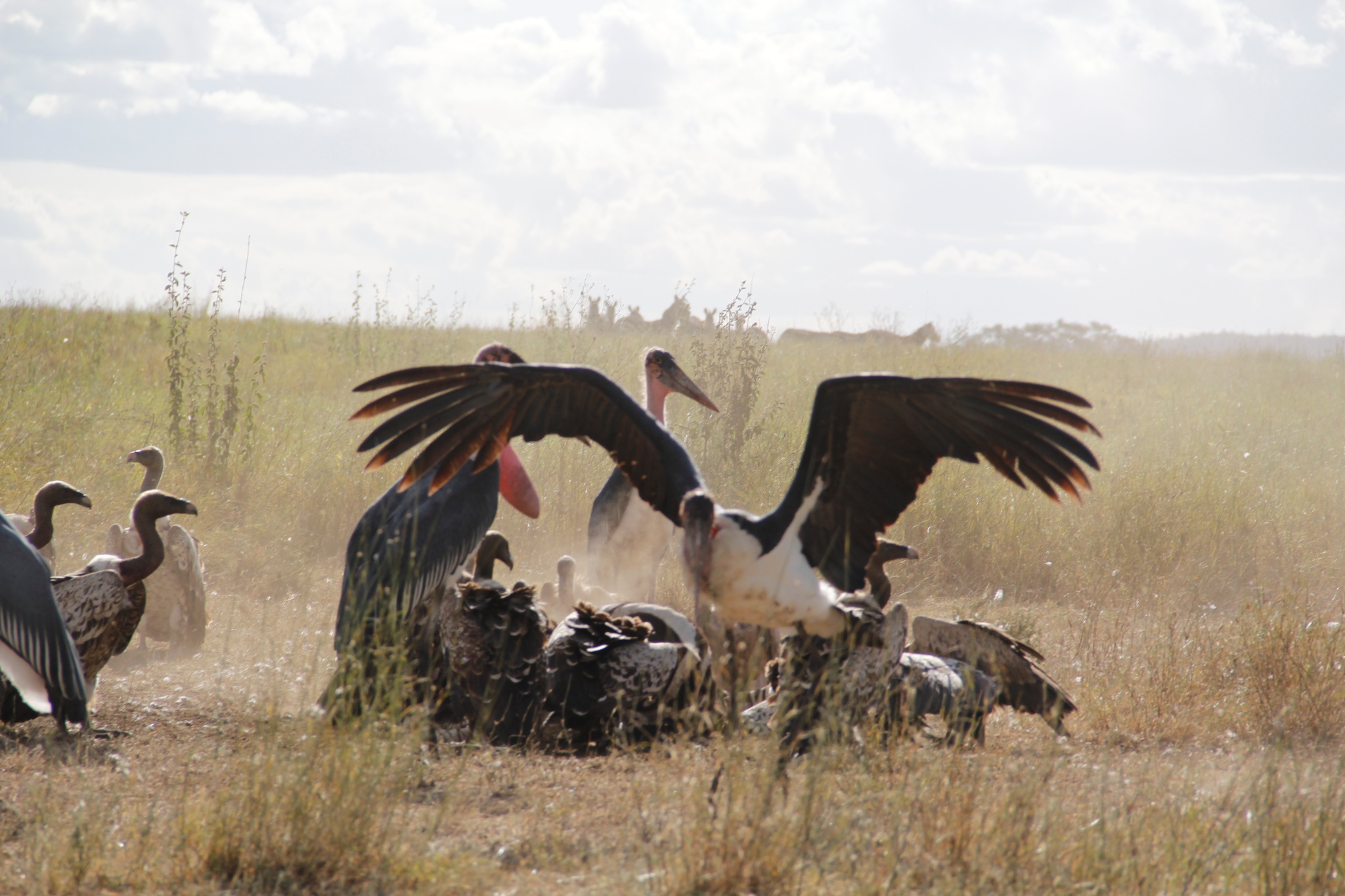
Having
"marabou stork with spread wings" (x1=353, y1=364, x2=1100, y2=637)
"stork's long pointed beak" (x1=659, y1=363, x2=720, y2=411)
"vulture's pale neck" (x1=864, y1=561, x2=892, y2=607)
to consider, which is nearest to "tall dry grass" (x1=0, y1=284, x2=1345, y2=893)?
"marabou stork with spread wings" (x1=353, y1=364, x2=1100, y2=637)

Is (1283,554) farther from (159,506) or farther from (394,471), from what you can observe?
(159,506)

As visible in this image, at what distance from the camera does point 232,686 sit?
17.6 feet

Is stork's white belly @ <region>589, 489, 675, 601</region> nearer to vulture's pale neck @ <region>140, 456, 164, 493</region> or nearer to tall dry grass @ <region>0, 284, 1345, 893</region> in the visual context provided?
tall dry grass @ <region>0, 284, 1345, 893</region>

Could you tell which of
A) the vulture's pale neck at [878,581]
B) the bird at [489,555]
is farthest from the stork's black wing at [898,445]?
the bird at [489,555]

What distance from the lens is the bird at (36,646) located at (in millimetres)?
4008

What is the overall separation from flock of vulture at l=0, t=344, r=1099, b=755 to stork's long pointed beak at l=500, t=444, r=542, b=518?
2.48ft

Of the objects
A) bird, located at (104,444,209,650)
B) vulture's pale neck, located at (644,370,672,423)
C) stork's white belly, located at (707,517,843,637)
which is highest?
vulture's pale neck, located at (644,370,672,423)

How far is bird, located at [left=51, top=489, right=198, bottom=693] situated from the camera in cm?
455

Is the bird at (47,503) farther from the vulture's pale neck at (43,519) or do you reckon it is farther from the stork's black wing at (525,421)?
the stork's black wing at (525,421)

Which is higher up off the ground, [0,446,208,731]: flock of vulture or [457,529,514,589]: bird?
[457,529,514,589]: bird

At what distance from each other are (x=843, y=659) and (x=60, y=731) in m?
2.97

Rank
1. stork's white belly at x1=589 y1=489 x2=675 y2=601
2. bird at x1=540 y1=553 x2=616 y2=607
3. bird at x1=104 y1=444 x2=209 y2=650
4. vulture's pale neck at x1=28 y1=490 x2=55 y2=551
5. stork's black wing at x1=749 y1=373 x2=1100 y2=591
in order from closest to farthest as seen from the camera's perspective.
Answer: stork's black wing at x1=749 y1=373 x2=1100 y2=591
vulture's pale neck at x1=28 y1=490 x2=55 y2=551
bird at x1=104 y1=444 x2=209 y2=650
stork's white belly at x1=589 y1=489 x2=675 y2=601
bird at x1=540 y1=553 x2=616 y2=607

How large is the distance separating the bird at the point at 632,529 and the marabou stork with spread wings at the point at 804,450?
170 centimetres

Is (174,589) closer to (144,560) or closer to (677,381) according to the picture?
(144,560)
